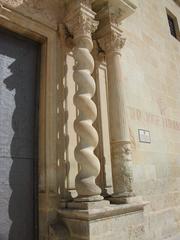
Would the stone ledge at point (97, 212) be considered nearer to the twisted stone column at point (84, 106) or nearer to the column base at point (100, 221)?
the column base at point (100, 221)

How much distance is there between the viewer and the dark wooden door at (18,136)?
93.9 inches

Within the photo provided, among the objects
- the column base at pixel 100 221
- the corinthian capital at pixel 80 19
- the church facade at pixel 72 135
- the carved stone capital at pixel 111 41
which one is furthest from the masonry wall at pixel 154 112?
the corinthian capital at pixel 80 19

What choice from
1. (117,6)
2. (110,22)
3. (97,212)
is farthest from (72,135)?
(117,6)

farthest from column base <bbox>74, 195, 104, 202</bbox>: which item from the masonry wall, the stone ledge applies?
the masonry wall

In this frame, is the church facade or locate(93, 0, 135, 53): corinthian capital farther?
locate(93, 0, 135, 53): corinthian capital

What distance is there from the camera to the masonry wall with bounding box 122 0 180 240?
375 cm

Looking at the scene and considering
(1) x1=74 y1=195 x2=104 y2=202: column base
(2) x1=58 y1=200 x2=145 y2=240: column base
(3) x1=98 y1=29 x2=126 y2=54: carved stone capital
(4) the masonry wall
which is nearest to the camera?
(2) x1=58 y1=200 x2=145 y2=240: column base

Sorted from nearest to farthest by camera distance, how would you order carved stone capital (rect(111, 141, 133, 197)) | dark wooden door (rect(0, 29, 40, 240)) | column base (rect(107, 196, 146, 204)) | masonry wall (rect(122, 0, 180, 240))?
dark wooden door (rect(0, 29, 40, 240)) → column base (rect(107, 196, 146, 204)) → carved stone capital (rect(111, 141, 133, 197)) → masonry wall (rect(122, 0, 180, 240))

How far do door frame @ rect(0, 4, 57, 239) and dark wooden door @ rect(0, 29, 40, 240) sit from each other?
7 cm

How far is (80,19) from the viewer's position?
288cm

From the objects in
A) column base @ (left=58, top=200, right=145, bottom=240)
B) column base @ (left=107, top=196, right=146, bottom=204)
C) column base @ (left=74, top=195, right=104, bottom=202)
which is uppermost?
column base @ (left=74, top=195, right=104, bottom=202)

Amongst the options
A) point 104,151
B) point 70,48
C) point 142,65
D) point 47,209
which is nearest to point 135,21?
point 142,65

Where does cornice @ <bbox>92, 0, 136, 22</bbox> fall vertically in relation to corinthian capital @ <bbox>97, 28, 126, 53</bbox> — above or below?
above

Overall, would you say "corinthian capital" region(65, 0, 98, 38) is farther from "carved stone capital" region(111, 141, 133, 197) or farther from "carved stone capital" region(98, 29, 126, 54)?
"carved stone capital" region(111, 141, 133, 197)
